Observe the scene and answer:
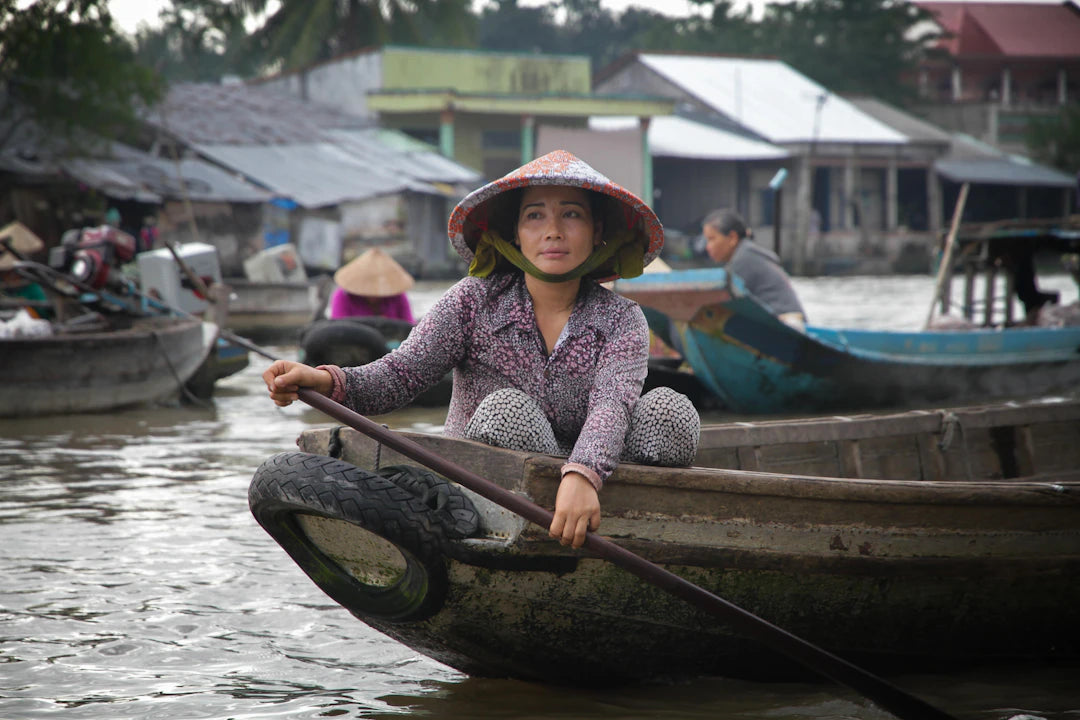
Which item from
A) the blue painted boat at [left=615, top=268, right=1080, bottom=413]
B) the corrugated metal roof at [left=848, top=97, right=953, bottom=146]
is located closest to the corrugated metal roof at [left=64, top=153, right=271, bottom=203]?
the blue painted boat at [left=615, top=268, right=1080, bottom=413]

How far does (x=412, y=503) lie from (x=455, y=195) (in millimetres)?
20779

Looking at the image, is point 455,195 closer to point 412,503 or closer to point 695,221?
point 695,221

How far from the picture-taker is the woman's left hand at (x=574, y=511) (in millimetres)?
2578

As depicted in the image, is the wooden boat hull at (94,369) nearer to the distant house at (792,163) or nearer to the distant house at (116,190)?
the distant house at (116,190)

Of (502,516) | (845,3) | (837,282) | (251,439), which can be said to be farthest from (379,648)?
(845,3)

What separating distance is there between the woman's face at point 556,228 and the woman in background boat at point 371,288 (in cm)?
539

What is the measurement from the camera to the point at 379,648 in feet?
12.0

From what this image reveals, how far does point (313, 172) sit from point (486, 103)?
14.4 feet

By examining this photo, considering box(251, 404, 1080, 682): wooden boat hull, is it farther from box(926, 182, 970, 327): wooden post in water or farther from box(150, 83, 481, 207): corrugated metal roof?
box(150, 83, 481, 207): corrugated metal roof

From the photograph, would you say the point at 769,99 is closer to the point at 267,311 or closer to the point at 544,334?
the point at 267,311

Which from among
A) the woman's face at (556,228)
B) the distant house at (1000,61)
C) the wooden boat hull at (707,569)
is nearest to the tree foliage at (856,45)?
the distant house at (1000,61)

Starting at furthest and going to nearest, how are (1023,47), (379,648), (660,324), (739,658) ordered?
(1023,47), (660,324), (379,648), (739,658)

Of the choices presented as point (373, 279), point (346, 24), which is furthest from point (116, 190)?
point (346, 24)

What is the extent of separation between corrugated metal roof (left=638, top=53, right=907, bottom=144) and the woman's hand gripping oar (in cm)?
2438
